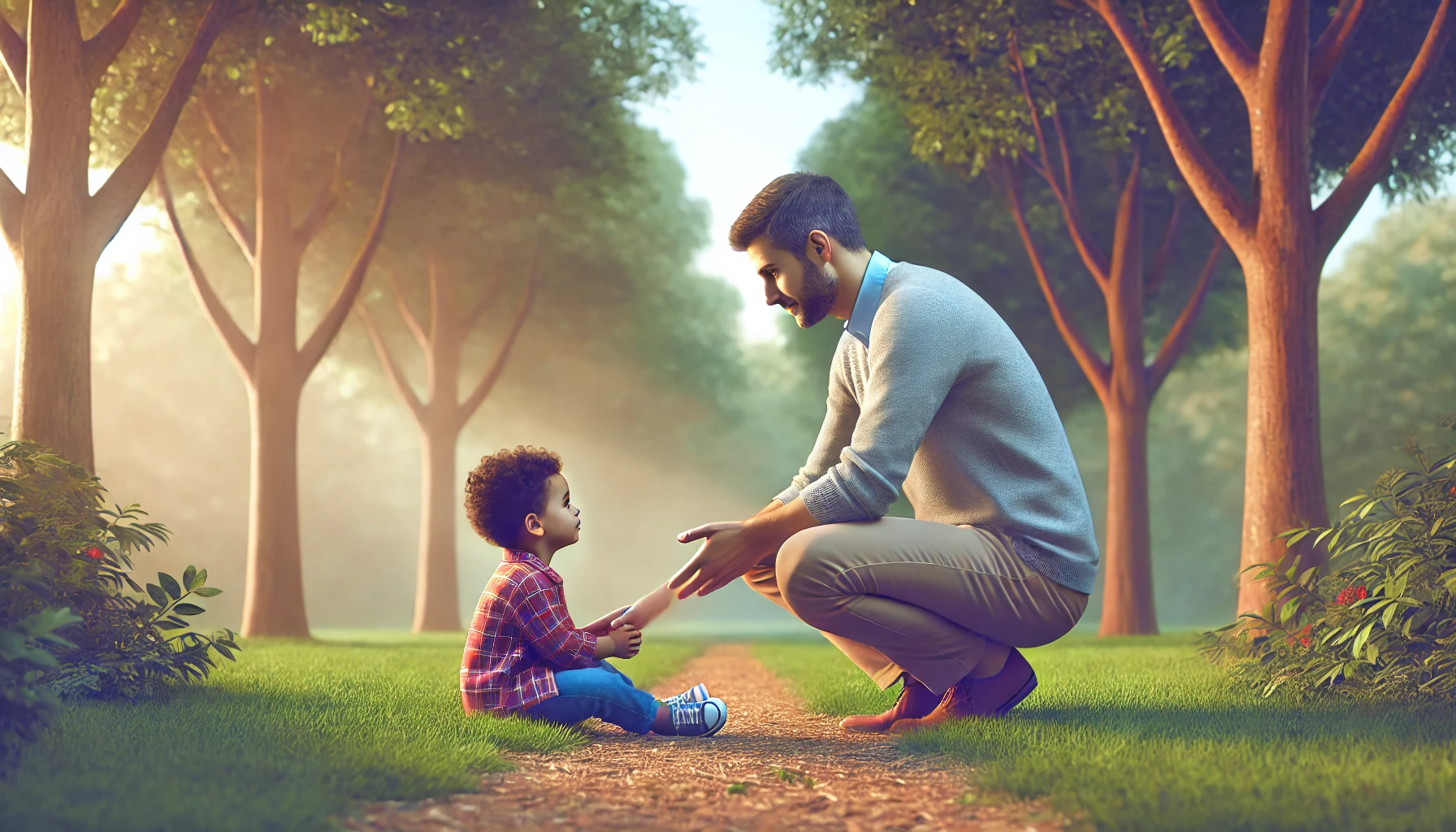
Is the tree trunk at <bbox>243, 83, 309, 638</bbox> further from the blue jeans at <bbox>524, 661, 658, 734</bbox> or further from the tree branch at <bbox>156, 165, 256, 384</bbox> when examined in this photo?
the blue jeans at <bbox>524, 661, 658, 734</bbox>

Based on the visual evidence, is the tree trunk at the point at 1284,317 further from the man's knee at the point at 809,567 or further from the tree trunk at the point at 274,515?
the tree trunk at the point at 274,515

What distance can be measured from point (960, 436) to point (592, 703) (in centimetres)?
191

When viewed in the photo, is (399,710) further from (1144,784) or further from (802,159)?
(802,159)

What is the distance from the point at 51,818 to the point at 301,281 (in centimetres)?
2115

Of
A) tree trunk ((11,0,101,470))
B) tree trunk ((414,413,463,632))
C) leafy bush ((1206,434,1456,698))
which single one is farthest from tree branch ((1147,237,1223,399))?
tree trunk ((414,413,463,632))

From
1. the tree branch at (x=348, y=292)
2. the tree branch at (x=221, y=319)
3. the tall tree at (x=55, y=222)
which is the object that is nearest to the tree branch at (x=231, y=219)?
the tree branch at (x=221, y=319)

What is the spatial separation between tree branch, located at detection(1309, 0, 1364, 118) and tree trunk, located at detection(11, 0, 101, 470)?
9.70 m

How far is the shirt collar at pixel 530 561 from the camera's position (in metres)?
4.41

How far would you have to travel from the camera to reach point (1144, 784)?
288 centimetres

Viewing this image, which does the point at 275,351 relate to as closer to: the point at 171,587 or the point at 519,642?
the point at 171,587

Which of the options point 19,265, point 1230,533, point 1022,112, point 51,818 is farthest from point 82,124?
point 1230,533

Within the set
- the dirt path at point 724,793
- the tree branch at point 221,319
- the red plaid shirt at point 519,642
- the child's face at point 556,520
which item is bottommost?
the dirt path at point 724,793

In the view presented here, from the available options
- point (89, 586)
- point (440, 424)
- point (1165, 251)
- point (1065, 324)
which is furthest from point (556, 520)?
point (440, 424)

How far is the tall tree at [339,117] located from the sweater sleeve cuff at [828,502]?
26.9 ft
